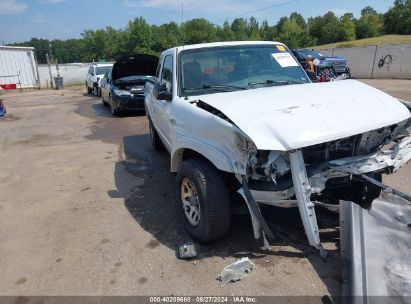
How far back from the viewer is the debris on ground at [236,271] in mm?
3068

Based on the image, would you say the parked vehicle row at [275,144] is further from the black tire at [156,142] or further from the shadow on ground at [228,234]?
the black tire at [156,142]

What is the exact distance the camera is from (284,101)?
134 inches

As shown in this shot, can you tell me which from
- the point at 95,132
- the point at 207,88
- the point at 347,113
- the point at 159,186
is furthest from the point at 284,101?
the point at 95,132

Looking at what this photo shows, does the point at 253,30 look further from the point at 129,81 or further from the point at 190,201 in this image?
the point at 190,201

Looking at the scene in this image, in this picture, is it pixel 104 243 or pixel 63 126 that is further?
pixel 63 126

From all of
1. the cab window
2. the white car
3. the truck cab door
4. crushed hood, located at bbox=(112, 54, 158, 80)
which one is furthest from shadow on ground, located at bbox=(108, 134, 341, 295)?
the white car

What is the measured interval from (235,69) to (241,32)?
67898 mm

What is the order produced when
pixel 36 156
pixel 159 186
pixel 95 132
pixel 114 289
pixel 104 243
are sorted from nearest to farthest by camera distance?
pixel 114 289 < pixel 104 243 < pixel 159 186 < pixel 36 156 < pixel 95 132

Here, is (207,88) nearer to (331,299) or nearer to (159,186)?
(159,186)

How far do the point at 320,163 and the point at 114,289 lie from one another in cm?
204

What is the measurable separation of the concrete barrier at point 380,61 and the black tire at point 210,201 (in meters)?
20.9

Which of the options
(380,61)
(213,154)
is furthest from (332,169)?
(380,61)

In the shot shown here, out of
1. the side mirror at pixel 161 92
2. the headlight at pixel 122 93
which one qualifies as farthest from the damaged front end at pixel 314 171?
the headlight at pixel 122 93

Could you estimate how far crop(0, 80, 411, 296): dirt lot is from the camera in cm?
308
